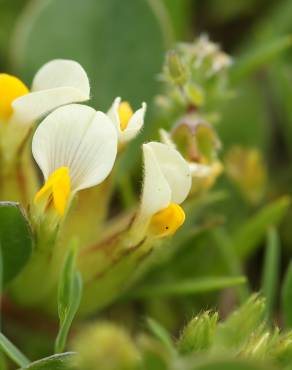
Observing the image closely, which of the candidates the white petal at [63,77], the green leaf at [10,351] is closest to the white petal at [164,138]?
the white petal at [63,77]

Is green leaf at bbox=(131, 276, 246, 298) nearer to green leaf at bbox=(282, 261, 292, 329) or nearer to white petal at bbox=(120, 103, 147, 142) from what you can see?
green leaf at bbox=(282, 261, 292, 329)

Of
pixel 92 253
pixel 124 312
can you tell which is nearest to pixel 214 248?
pixel 124 312

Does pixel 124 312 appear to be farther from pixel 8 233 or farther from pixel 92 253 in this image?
pixel 8 233

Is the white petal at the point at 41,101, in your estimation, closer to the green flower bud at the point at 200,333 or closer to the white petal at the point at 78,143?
the white petal at the point at 78,143

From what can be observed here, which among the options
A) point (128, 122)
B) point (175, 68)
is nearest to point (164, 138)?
point (128, 122)

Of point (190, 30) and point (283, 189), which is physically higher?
point (190, 30)

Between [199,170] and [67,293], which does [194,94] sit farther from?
[67,293]
